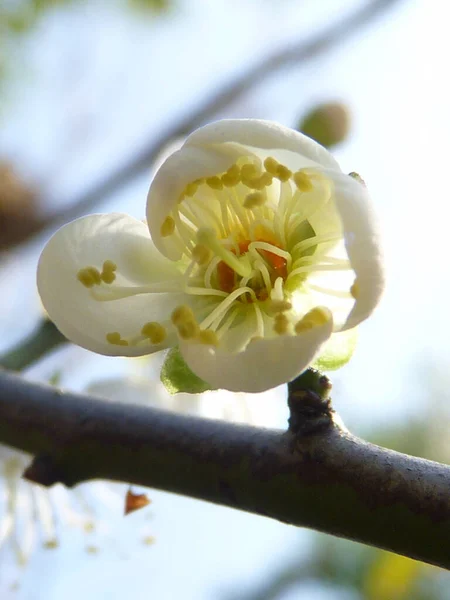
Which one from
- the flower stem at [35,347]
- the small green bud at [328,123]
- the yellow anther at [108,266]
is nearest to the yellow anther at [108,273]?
the yellow anther at [108,266]

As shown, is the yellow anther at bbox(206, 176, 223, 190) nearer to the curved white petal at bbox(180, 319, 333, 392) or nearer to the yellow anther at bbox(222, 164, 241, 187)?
the yellow anther at bbox(222, 164, 241, 187)

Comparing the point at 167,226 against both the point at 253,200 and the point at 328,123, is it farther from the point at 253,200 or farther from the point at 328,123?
the point at 328,123


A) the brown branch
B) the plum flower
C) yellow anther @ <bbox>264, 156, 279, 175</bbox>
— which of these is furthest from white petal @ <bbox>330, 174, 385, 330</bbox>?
the brown branch

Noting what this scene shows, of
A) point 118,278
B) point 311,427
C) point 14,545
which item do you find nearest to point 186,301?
point 118,278

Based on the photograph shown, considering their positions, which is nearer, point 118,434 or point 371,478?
point 371,478

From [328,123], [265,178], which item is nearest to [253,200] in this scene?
[265,178]

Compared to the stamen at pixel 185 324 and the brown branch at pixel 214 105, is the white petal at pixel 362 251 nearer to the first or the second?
the stamen at pixel 185 324

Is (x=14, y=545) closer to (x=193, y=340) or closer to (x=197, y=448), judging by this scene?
(x=197, y=448)
